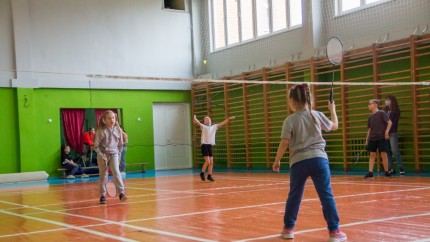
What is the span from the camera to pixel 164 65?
22047mm

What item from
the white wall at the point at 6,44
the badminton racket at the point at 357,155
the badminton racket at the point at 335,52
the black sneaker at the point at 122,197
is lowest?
the black sneaker at the point at 122,197

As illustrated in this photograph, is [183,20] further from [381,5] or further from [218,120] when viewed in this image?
[381,5]

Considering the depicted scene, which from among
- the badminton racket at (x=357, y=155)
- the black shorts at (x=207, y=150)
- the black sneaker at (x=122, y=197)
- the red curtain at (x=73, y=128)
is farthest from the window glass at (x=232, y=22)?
the black sneaker at (x=122, y=197)

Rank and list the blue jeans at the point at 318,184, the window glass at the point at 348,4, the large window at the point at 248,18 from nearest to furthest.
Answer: the blue jeans at the point at 318,184 → the window glass at the point at 348,4 → the large window at the point at 248,18

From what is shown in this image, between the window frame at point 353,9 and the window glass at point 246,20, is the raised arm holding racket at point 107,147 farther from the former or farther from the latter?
the window glass at point 246,20

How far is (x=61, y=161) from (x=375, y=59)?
39.8ft

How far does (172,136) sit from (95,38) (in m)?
5.40

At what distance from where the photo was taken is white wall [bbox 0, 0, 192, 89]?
19.0m

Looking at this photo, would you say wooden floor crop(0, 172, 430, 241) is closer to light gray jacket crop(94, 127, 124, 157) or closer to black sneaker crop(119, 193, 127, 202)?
black sneaker crop(119, 193, 127, 202)

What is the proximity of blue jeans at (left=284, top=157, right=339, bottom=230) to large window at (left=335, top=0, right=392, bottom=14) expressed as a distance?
37.4 ft

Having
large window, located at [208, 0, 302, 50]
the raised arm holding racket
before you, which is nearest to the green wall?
large window, located at [208, 0, 302, 50]

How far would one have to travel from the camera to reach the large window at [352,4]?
1535cm

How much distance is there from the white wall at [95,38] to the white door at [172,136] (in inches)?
62.1

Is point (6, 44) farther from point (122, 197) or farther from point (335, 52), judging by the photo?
point (335, 52)
